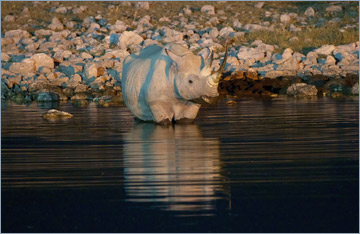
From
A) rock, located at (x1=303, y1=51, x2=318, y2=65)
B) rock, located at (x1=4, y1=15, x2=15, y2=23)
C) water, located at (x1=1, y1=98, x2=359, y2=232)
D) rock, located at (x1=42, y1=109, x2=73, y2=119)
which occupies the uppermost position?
rock, located at (x1=4, y1=15, x2=15, y2=23)

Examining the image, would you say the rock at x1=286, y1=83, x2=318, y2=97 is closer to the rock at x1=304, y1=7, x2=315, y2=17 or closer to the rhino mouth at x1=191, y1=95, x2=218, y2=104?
the rhino mouth at x1=191, y1=95, x2=218, y2=104

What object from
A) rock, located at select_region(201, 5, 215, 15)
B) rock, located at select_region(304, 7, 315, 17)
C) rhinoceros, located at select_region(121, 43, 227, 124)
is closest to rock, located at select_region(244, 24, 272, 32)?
rock, located at select_region(304, 7, 315, 17)

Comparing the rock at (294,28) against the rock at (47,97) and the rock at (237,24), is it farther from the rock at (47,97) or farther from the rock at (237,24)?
the rock at (47,97)

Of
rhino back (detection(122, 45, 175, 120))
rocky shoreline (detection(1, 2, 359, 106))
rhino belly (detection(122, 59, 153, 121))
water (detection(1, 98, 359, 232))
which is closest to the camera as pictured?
water (detection(1, 98, 359, 232))

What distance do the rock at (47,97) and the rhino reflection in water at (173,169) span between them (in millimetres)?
10919

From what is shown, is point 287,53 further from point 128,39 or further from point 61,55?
point 61,55

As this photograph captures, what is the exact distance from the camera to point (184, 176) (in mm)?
9266

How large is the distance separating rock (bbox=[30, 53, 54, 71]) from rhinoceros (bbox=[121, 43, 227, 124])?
1235cm


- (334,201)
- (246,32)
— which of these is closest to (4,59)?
(246,32)

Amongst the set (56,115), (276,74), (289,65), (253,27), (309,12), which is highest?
(309,12)

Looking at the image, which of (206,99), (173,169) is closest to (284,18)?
(206,99)

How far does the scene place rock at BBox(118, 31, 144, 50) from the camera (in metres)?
32.4

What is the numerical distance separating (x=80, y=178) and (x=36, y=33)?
1095 inches

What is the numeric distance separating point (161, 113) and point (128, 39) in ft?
56.2
